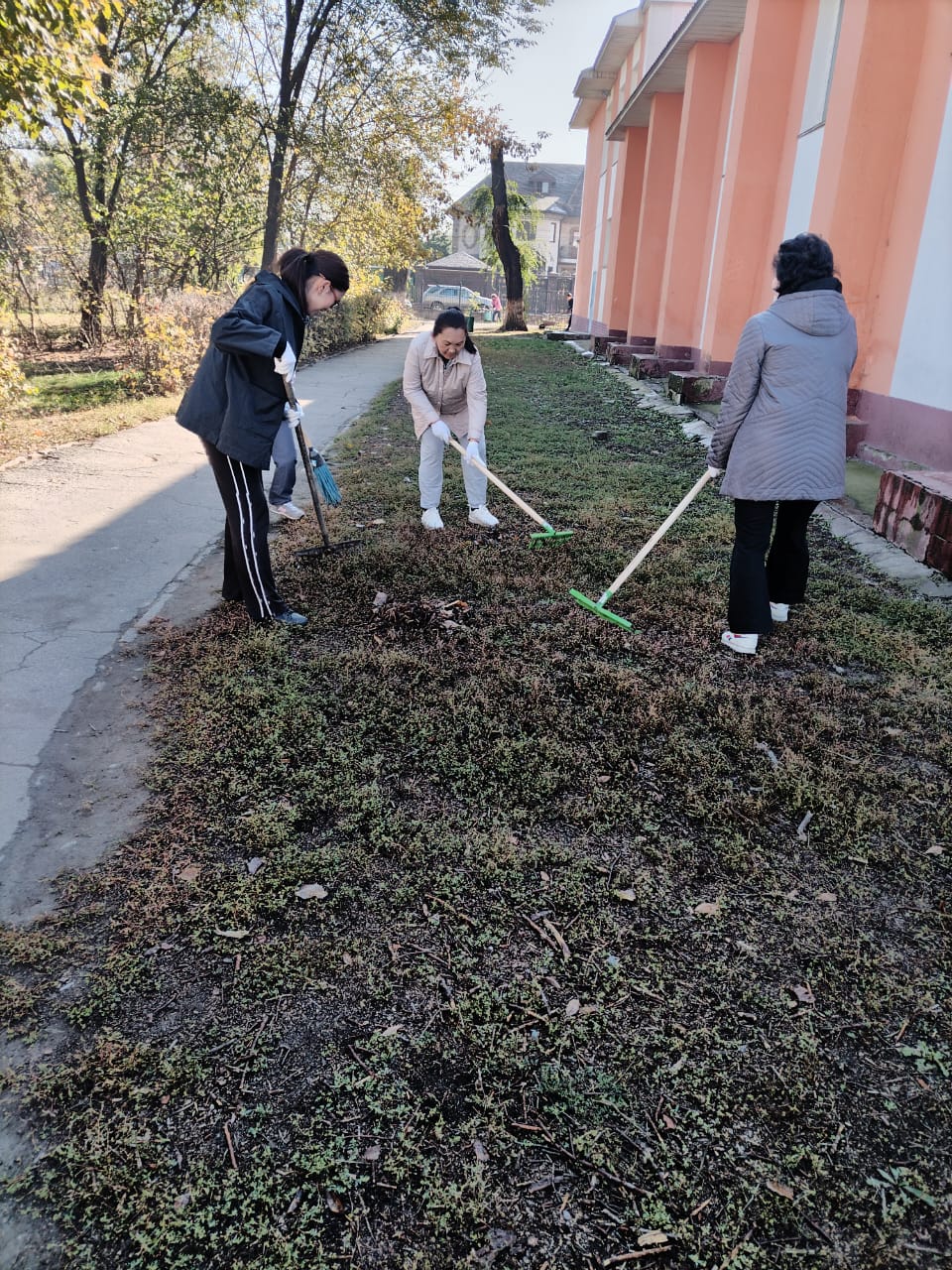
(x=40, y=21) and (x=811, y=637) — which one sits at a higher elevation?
(x=40, y=21)

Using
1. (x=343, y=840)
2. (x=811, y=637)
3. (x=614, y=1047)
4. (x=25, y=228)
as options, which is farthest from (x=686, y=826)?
(x=25, y=228)

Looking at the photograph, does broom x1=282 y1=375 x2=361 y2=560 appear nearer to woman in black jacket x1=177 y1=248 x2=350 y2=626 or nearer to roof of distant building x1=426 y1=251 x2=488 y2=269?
woman in black jacket x1=177 y1=248 x2=350 y2=626

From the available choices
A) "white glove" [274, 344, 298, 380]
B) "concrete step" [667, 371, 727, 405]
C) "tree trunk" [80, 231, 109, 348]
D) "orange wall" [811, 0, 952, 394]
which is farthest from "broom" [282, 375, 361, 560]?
"tree trunk" [80, 231, 109, 348]

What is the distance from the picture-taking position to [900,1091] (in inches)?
77.4

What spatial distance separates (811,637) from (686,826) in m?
1.89

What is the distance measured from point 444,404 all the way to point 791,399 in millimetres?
2734

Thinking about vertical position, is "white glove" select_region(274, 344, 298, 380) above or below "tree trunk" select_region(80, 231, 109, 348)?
below

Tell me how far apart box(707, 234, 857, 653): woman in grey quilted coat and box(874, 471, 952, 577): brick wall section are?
1.46 metres

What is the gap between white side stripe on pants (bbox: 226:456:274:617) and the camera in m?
4.08

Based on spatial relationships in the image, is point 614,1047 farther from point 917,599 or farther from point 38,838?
point 917,599

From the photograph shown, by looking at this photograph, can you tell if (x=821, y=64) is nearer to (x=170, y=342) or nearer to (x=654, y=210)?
(x=654, y=210)

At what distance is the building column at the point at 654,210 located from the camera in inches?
596

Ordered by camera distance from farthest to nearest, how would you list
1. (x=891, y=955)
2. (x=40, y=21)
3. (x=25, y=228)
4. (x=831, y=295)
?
(x=25, y=228)
(x=40, y=21)
(x=831, y=295)
(x=891, y=955)

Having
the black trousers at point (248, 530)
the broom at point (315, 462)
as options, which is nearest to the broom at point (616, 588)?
the black trousers at point (248, 530)
